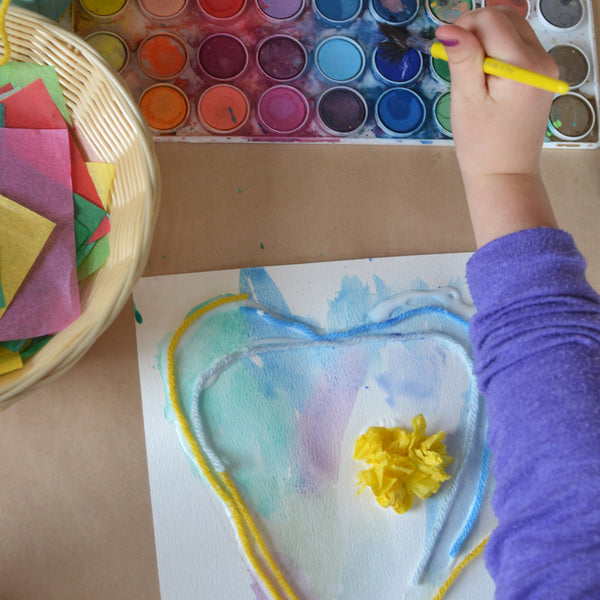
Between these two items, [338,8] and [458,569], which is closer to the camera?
[458,569]

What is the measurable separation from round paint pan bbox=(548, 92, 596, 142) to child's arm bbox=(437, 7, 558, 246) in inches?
11.8

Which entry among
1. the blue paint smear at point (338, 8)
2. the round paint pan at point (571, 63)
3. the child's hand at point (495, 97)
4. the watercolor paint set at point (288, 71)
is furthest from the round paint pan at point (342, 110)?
the round paint pan at point (571, 63)

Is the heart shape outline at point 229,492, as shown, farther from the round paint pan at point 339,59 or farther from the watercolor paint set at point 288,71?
the round paint pan at point 339,59

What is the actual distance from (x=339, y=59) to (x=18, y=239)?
505mm

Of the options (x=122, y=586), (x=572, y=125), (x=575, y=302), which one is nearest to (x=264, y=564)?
(x=122, y=586)

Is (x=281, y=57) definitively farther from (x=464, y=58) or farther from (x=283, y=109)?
(x=464, y=58)

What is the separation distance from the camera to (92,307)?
0.64 meters

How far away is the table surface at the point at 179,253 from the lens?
0.69 meters

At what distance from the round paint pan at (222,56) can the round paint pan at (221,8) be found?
0.03 metres

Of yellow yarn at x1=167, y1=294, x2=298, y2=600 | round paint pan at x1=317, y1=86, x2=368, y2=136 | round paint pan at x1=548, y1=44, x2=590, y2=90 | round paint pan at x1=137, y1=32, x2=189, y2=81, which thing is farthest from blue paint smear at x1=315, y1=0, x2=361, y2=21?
yellow yarn at x1=167, y1=294, x2=298, y2=600

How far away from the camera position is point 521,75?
0.56 m

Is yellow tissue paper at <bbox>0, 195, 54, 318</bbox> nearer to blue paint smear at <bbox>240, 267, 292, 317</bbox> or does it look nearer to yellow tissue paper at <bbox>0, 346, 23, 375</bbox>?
yellow tissue paper at <bbox>0, 346, 23, 375</bbox>

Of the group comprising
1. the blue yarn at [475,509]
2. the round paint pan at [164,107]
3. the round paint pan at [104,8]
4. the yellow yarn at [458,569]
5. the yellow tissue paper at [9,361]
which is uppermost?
the round paint pan at [104,8]

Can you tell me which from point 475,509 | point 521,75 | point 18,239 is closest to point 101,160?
point 18,239
